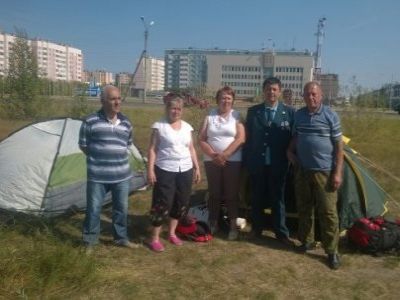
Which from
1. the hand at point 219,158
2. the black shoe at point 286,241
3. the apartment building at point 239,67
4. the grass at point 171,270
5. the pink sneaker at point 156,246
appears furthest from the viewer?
the apartment building at point 239,67

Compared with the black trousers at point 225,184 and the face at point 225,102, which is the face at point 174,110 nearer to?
the face at point 225,102

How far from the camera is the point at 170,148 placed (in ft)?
15.4

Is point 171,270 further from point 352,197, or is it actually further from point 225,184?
point 352,197

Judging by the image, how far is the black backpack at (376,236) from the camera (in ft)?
16.0

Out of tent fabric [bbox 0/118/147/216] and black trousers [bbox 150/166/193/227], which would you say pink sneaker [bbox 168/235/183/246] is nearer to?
black trousers [bbox 150/166/193/227]

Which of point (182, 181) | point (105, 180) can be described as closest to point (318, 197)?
point (182, 181)

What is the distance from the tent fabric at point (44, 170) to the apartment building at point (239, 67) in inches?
2352

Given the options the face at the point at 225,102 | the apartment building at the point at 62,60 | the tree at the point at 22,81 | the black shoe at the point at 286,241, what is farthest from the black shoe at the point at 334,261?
the apartment building at the point at 62,60

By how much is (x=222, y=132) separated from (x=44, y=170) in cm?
252

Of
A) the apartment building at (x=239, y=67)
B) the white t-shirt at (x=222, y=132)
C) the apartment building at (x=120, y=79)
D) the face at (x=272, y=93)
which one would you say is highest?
the apartment building at (x=239, y=67)

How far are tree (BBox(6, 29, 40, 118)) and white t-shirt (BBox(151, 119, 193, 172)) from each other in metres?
10.9

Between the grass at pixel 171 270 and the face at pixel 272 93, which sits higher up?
the face at pixel 272 93

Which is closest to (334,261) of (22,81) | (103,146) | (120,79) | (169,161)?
(169,161)

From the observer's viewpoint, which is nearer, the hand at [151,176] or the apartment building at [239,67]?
the hand at [151,176]
